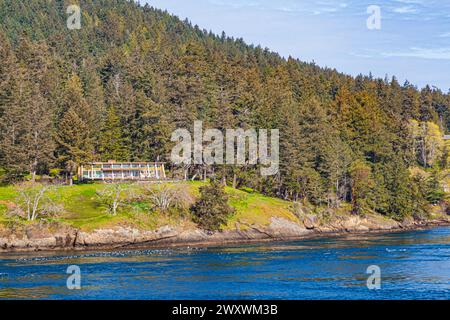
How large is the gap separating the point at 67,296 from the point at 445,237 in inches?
2758

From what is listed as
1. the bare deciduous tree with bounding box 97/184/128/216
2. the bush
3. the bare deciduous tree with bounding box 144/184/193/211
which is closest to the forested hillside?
the bare deciduous tree with bounding box 97/184/128/216

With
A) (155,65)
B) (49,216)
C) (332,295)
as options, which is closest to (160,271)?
(332,295)

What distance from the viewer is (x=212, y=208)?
93.6 metres

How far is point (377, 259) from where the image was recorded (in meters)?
70.6

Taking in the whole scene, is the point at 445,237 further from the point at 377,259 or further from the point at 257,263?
the point at 257,263

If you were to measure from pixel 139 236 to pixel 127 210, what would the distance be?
6349 millimetres

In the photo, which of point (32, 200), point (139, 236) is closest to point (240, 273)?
point (139, 236)

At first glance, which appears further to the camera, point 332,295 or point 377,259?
point 377,259

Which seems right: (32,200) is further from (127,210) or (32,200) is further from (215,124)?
(215,124)

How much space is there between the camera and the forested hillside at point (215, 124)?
111m

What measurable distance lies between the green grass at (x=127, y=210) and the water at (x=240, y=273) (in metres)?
9.73

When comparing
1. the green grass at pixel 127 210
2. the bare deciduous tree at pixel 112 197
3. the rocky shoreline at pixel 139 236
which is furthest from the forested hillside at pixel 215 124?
the rocky shoreline at pixel 139 236

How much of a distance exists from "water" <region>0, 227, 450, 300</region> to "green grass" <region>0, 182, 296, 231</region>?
9.73 meters

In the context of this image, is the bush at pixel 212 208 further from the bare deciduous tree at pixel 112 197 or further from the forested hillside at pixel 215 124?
the forested hillside at pixel 215 124
